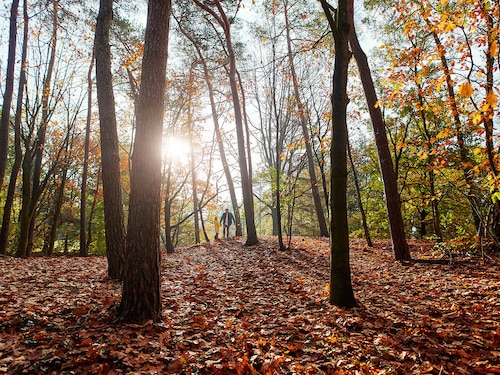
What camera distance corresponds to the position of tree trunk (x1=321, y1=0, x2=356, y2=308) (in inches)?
170

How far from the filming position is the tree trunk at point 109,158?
5.47 m

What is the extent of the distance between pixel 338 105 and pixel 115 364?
4.43m

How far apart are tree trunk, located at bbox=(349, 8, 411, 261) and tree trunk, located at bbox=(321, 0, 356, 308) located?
3.41m

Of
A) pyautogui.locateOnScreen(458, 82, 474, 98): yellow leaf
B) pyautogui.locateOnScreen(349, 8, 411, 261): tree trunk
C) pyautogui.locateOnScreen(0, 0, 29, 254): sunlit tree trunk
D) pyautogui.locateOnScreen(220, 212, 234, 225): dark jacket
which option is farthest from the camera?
pyautogui.locateOnScreen(220, 212, 234, 225): dark jacket

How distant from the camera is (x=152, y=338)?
316 cm

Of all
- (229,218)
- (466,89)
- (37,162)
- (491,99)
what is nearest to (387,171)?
(491,99)

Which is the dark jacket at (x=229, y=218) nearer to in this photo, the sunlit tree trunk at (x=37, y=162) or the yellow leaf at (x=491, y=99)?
the sunlit tree trunk at (x=37, y=162)

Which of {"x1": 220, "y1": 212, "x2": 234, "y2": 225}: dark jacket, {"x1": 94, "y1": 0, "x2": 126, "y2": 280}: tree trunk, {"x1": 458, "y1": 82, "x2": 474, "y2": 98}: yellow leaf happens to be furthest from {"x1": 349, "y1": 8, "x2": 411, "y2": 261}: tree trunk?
{"x1": 220, "y1": 212, "x2": 234, "y2": 225}: dark jacket

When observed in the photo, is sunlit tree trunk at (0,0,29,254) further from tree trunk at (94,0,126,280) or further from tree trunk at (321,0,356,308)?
tree trunk at (321,0,356,308)

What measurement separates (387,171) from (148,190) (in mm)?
6242

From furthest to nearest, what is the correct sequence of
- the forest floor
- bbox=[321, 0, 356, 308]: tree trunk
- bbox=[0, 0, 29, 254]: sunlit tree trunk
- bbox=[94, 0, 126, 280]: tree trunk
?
bbox=[0, 0, 29, 254]: sunlit tree trunk < bbox=[94, 0, 126, 280]: tree trunk < bbox=[321, 0, 356, 308]: tree trunk < the forest floor

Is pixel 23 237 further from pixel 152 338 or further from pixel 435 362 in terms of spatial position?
pixel 435 362

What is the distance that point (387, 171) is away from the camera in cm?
729

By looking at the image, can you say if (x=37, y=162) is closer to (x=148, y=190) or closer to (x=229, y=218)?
(x=229, y=218)
